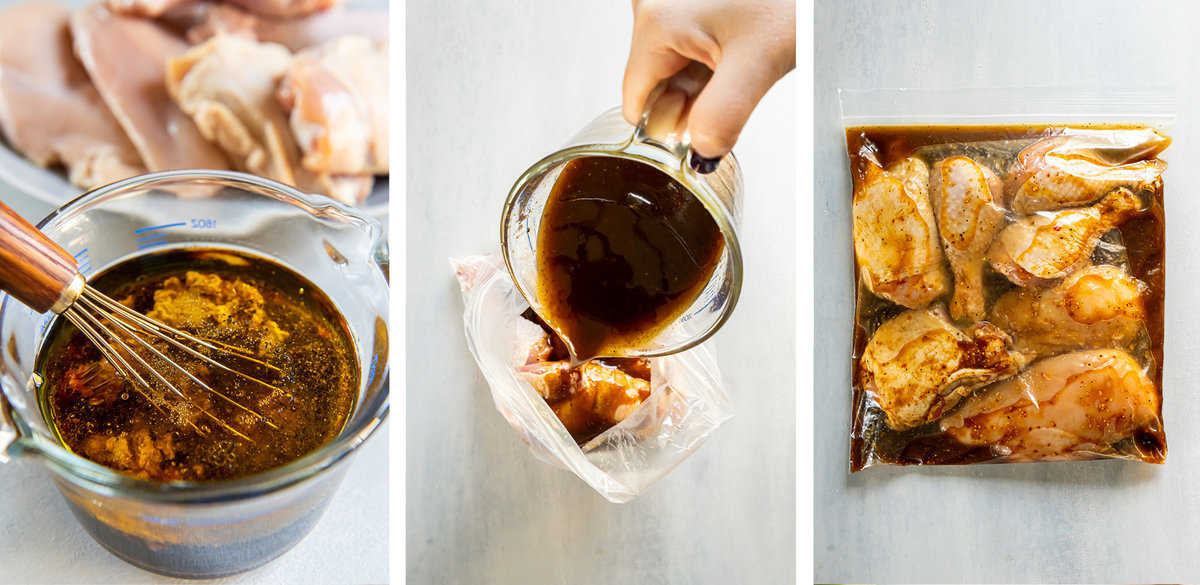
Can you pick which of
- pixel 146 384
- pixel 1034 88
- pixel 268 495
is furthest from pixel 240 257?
pixel 1034 88

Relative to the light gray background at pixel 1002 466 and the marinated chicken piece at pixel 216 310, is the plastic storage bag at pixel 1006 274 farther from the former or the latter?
the marinated chicken piece at pixel 216 310

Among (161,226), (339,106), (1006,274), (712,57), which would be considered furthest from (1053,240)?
(161,226)

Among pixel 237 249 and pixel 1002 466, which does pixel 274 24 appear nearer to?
pixel 237 249

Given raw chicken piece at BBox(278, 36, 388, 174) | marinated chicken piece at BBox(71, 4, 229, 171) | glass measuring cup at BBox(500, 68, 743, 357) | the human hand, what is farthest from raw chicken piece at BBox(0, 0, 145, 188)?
the human hand

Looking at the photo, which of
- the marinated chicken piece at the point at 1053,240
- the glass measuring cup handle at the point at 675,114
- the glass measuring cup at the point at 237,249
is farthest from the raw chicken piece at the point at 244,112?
the marinated chicken piece at the point at 1053,240

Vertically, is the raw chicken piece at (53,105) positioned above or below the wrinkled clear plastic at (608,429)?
above

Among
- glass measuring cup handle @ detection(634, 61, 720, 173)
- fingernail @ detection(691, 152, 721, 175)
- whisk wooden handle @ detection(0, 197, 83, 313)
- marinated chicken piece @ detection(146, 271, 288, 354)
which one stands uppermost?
glass measuring cup handle @ detection(634, 61, 720, 173)

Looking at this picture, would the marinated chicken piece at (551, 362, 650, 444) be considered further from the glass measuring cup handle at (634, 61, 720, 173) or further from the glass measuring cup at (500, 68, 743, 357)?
the glass measuring cup handle at (634, 61, 720, 173)
